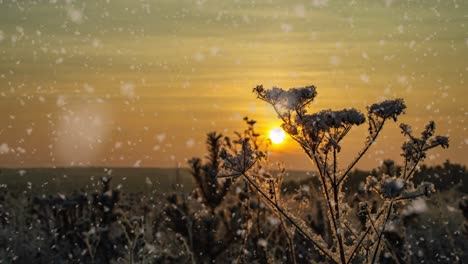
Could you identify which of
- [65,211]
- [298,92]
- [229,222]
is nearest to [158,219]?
[65,211]

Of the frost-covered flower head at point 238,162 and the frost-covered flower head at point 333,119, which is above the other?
the frost-covered flower head at point 333,119

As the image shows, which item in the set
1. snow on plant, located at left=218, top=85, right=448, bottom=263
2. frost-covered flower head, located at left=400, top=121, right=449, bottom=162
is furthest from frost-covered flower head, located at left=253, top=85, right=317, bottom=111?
frost-covered flower head, located at left=400, top=121, right=449, bottom=162

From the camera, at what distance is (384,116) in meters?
3.92

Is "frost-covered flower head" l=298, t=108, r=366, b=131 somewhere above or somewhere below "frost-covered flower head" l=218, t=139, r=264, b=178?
above

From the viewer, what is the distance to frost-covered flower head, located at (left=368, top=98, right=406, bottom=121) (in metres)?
3.88

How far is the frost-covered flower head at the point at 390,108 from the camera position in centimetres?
388

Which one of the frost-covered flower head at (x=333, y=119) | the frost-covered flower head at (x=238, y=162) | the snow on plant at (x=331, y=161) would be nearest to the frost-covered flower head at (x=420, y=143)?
the snow on plant at (x=331, y=161)

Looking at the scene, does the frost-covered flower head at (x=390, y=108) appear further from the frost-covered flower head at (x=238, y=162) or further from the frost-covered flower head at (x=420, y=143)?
the frost-covered flower head at (x=238, y=162)

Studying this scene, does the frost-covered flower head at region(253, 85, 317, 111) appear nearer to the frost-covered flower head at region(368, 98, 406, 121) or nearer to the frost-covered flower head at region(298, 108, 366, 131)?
the frost-covered flower head at region(298, 108, 366, 131)

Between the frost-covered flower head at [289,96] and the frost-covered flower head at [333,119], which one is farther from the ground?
the frost-covered flower head at [289,96]

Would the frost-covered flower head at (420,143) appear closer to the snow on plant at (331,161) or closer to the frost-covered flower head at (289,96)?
the snow on plant at (331,161)

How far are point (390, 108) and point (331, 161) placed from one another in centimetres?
47

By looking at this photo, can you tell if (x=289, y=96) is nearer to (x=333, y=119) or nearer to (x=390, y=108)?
(x=333, y=119)

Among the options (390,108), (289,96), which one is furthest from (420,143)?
(289,96)
